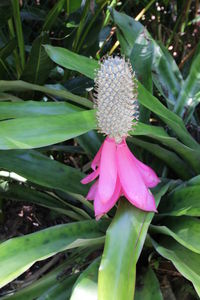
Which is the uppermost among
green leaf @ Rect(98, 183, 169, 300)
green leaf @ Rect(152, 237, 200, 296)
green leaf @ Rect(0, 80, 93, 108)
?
green leaf @ Rect(0, 80, 93, 108)

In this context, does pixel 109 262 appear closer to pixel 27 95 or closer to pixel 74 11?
pixel 27 95

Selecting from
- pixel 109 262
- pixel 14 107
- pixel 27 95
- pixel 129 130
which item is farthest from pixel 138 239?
pixel 27 95

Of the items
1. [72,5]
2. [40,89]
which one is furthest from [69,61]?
[72,5]

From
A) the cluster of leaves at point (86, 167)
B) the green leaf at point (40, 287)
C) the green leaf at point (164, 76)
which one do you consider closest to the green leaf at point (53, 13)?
the cluster of leaves at point (86, 167)

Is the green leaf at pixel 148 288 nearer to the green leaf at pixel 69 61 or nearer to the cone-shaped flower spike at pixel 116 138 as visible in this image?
the cone-shaped flower spike at pixel 116 138

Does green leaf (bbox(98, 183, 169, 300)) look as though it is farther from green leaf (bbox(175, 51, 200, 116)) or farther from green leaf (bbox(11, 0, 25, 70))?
green leaf (bbox(11, 0, 25, 70))

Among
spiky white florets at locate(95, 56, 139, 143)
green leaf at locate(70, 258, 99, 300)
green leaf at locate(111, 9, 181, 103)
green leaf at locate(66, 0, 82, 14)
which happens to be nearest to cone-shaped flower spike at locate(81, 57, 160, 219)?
spiky white florets at locate(95, 56, 139, 143)
